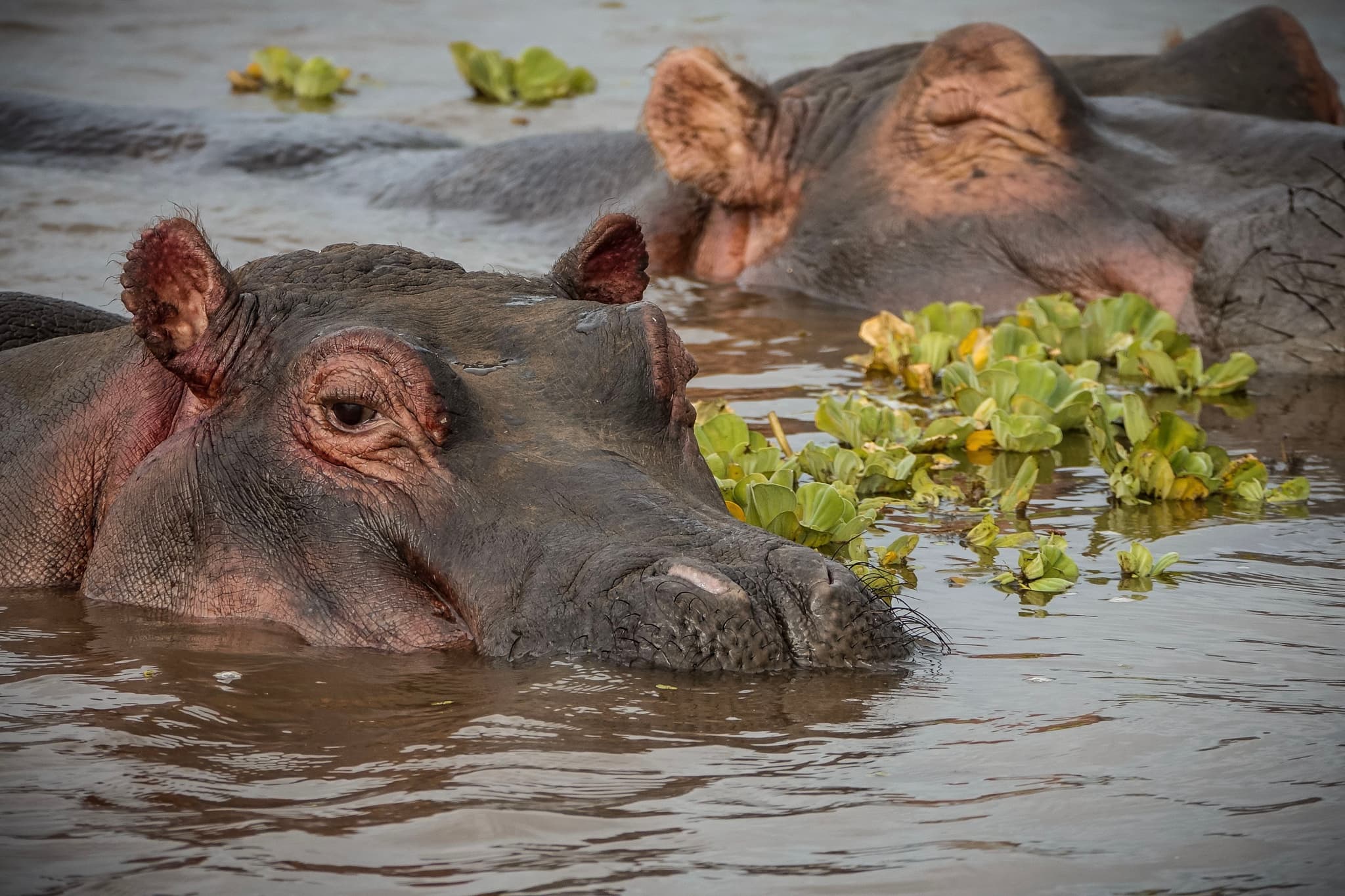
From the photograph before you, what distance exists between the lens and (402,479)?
4027 mm

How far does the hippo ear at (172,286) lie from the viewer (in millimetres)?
4270

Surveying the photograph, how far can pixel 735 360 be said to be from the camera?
8305 millimetres

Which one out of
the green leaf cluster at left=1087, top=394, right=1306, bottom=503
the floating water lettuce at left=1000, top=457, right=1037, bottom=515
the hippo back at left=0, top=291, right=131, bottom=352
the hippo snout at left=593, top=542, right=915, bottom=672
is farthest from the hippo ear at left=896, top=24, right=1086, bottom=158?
the hippo snout at left=593, top=542, right=915, bottom=672

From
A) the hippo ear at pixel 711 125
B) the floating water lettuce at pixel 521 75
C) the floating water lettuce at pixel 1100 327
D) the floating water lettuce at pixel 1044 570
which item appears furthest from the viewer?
the floating water lettuce at pixel 521 75

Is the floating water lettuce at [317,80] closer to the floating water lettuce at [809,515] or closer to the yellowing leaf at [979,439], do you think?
the yellowing leaf at [979,439]

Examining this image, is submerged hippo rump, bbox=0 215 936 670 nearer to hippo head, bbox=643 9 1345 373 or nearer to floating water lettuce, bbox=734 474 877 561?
floating water lettuce, bbox=734 474 877 561

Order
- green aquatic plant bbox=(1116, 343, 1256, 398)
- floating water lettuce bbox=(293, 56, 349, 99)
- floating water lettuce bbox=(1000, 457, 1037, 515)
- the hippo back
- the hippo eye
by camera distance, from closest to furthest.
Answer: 1. the hippo eye
2. the hippo back
3. floating water lettuce bbox=(1000, 457, 1037, 515)
4. green aquatic plant bbox=(1116, 343, 1256, 398)
5. floating water lettuce bbox=(293, 56, 349, 99)

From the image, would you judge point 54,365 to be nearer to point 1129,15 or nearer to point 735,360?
point 735,360

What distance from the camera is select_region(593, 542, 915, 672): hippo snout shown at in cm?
363

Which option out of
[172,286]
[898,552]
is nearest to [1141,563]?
[898,552]

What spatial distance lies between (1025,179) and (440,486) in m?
5.39

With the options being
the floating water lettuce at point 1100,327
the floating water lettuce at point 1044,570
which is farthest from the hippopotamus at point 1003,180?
the floating water lettuce at point 1044,570

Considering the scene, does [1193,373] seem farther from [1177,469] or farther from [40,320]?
[40,320]

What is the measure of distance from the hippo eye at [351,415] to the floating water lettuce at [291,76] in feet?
38.1
